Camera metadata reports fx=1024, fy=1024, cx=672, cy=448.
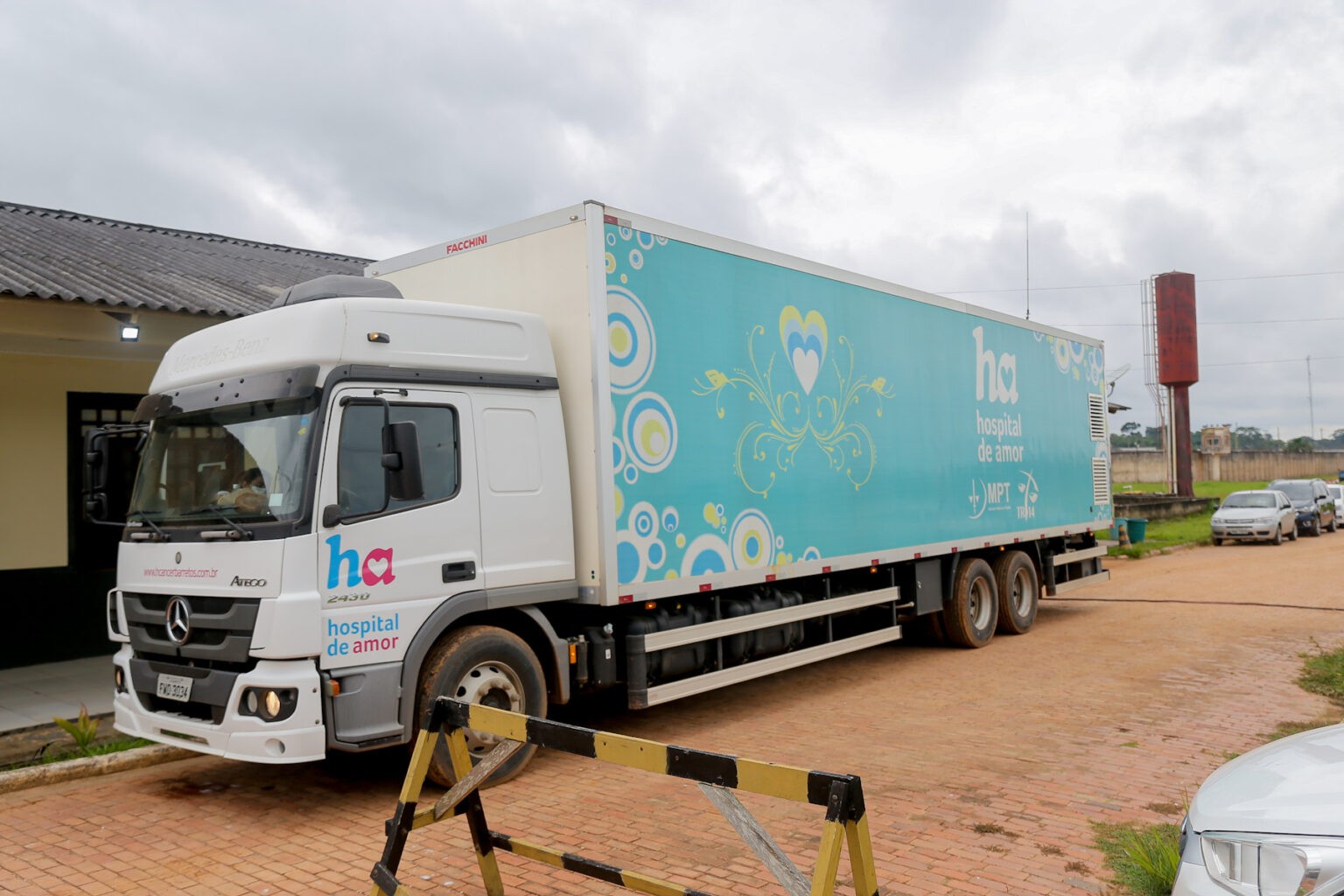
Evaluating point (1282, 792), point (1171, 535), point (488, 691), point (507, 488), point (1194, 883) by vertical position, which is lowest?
point (1171, 535)

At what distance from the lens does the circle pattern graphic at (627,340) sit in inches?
270

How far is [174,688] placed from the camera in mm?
5926

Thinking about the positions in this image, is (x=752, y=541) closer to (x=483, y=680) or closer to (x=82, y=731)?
(x=483, y=680)

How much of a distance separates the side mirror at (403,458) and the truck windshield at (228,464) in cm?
45

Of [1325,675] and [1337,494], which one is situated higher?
[1337,494]

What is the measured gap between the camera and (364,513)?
5.79m

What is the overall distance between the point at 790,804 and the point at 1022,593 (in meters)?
7.66

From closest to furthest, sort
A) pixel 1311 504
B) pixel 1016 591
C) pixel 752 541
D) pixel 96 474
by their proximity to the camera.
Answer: pixel 96 474 → pixel 752 541 → pixel 1016 591 → pixel 1311 504

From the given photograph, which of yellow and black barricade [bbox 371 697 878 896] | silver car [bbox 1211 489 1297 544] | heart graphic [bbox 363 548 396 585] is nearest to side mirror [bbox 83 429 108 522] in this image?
heart graphic [bbox 363 548 396 585]

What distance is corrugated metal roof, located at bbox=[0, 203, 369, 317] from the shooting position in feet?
28.0

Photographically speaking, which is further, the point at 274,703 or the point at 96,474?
the point at 96,474

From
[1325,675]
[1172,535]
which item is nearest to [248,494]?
[1325,675]

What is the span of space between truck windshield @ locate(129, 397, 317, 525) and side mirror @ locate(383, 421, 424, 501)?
0.45 meters

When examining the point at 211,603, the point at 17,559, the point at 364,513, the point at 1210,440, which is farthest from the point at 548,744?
the point at 1210,440
